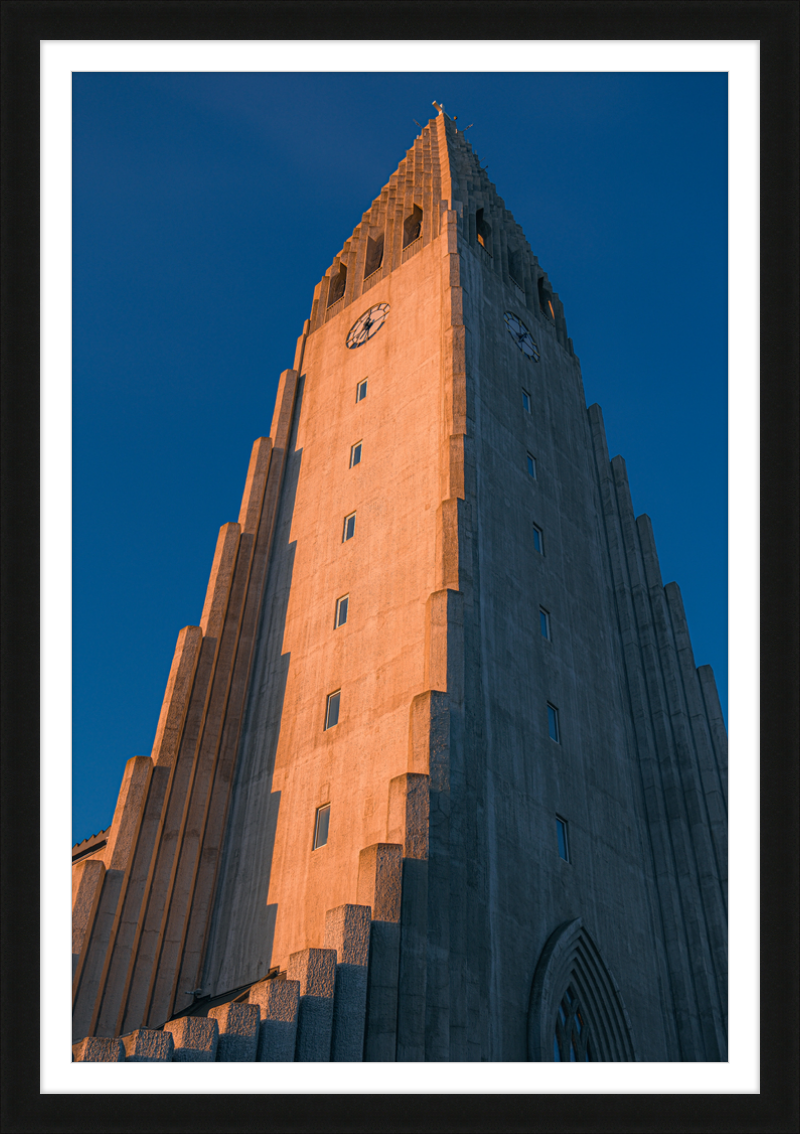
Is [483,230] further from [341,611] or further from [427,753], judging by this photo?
[427,753]

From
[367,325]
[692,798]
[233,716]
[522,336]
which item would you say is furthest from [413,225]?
[692,798]

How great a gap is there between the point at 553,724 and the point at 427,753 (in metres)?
8.55

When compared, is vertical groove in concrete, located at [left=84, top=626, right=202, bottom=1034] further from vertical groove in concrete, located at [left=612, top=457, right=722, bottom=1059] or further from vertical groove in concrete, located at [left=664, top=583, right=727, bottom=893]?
vertical groove in concrete, located at [left=664, top=583, right=727, bottom=893]

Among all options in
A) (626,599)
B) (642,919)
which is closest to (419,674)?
(642,919)

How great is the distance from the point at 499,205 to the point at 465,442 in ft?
78.1

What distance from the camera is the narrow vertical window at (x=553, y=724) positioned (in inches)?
1431

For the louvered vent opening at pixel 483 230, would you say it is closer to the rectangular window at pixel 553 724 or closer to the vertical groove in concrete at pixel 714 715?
the vertical groove in concrete at pixel 714 715

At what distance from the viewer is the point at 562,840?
34.2m

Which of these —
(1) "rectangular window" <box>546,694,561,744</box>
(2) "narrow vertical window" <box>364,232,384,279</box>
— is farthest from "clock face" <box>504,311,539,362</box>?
(1) "rectangular window" <box>546,694,561,744</box>

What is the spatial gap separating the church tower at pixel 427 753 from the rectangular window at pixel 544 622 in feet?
0.63

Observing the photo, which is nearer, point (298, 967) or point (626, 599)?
point (298, 967)

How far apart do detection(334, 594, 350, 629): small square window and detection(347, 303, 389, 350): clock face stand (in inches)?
565

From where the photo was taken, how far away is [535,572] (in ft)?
133
